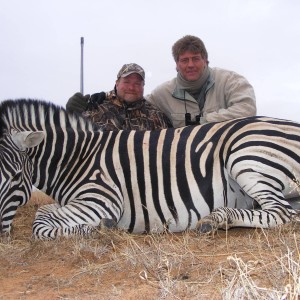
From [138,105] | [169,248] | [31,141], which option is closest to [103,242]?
[169,248]

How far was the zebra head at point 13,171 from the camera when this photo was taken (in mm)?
3348

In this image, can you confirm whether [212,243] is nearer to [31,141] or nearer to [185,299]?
[185,299]

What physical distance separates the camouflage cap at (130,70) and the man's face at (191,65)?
0.47 m

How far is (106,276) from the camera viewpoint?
7.00 feet

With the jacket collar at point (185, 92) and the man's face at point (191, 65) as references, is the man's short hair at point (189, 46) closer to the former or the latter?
the man's face at point (191, 65)

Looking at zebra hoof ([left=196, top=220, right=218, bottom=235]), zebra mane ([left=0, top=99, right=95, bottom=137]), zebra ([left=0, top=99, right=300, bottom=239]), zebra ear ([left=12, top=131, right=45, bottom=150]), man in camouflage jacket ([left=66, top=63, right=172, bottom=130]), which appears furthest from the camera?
man in camouflage jacket ([left=66, top=63, right=172, bottom=130])

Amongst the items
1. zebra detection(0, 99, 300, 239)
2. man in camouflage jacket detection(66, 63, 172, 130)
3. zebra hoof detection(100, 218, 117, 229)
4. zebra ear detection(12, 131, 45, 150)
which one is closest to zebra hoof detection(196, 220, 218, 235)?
zebra detection(0, 99, 300, 239)

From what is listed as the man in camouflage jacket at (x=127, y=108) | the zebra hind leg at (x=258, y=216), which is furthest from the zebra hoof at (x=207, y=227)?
the man in camouflage jacket at (x=127, y=108)

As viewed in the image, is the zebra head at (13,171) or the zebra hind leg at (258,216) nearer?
the zebra hind leg at (258,216)

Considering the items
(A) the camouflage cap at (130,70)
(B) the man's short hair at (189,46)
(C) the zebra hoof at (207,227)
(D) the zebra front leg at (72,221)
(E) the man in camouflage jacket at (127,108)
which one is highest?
(B) the man's short hair at (189,46)

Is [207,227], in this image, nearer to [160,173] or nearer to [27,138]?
[160,173]

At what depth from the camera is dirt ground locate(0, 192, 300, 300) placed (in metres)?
1.70

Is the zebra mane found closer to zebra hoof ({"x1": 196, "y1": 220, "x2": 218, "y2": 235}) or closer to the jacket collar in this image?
zebra hoof ({"x1": 196, "y1": 220, "x2": 218, "y2": 235})

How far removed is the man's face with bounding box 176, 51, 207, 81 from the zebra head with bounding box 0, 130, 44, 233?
2.22 meters
